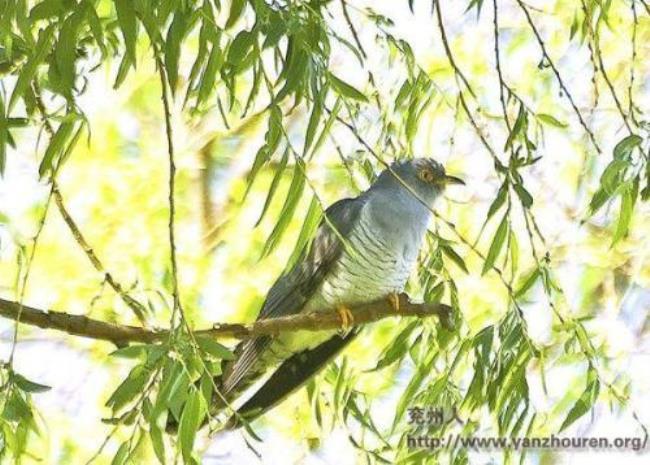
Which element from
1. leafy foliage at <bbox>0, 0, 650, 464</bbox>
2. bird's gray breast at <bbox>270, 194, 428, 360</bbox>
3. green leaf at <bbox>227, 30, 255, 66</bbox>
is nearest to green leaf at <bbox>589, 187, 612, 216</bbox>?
leafy foliage at <bbox>0, 0, 650, 464</bbox>

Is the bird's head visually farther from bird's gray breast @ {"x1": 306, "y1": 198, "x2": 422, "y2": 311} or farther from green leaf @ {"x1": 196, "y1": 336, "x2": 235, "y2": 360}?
green leaf @ {"x1": 196, "y1": 336, "x2": 235, "y2": 360}

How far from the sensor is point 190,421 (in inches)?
45.6

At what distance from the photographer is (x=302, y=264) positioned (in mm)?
2346

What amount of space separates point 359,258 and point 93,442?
798mm

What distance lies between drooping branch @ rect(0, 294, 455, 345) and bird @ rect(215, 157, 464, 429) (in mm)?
354

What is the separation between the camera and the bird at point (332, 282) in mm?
2158

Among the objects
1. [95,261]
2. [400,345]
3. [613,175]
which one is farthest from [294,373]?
[613,175]

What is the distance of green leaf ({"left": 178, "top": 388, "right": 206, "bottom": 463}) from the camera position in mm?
1150

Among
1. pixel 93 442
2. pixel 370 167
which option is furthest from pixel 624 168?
pixel 93 442

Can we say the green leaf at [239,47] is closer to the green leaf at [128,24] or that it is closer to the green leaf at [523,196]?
the green leaf at [128,24]

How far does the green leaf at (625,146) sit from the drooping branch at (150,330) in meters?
0.32

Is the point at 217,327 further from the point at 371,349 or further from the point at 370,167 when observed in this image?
the point at 371,349

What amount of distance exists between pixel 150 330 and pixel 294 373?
0.69 m

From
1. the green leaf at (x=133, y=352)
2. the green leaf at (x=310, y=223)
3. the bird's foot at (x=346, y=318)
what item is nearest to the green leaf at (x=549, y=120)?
the bird's foot at (x=346, y=318)
